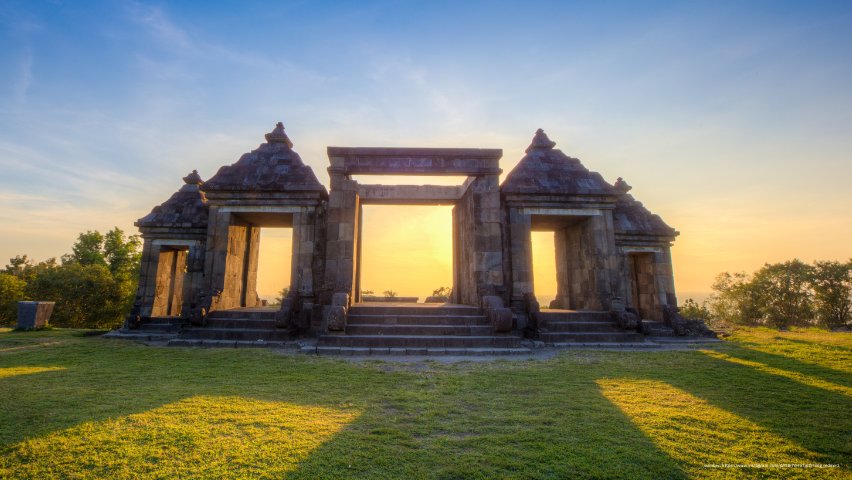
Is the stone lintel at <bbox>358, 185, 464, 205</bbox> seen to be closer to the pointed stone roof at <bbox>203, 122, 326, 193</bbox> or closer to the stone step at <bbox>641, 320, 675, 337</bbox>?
the pointed stone roof at <bbox>203, 122, 326, 193</bbox>

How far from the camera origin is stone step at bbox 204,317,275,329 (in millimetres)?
10797

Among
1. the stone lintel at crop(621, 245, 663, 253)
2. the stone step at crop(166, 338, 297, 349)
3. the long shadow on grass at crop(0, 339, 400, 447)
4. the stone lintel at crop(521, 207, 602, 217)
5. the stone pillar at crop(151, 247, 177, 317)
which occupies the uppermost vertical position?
the stone lintel at crop(521, 207, 602, 217)

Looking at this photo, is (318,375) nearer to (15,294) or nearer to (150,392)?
(150,392)

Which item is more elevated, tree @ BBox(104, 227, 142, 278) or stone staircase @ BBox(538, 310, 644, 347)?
tree @ BBox(104, 227, 142, 278)

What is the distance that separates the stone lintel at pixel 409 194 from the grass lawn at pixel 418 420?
7971 mm

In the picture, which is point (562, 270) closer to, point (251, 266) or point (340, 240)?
point (340, 240)

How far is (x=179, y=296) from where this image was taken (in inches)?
689

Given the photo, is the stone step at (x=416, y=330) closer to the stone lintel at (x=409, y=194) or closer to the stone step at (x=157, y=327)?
the stone lintel at (x=409, y=194)

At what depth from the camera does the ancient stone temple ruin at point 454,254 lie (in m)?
10.2

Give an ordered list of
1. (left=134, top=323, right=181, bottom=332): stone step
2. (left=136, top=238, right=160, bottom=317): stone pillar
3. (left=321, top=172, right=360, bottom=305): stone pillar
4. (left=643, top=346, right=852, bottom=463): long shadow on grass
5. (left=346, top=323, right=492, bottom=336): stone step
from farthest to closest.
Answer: (left=136, top=238, right=160, bottom=317): stone pillar < (left=134, top=323, right=181, bottom=332): stone step < (left=321, top=172, right=360, bottom=305): stone pillar < (left=346, top=323, right=492, bottom=336): stone step < (left=643, top=346, right=852, bottom=463): long shadow on grass

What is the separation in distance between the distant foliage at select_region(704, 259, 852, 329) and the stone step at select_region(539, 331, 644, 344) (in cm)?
2582

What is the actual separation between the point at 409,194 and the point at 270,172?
5248mm

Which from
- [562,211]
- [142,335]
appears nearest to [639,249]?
[562,211]

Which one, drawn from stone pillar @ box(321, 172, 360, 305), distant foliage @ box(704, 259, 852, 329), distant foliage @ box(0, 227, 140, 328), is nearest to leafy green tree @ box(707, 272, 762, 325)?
distant foliage @ box(704, 259, 852, 329)
